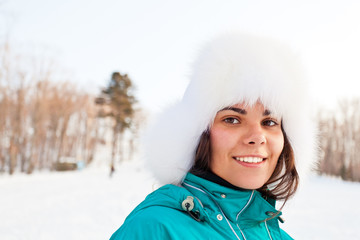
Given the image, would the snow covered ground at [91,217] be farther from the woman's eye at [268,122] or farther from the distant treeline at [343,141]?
the distant treeline at [343,141]

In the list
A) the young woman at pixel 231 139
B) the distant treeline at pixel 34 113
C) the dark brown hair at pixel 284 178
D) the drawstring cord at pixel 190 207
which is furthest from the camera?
the distant treeline at pixel 34 113

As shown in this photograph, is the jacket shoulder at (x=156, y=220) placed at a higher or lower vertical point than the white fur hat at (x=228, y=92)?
lower

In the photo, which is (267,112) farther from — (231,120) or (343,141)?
(343,141)

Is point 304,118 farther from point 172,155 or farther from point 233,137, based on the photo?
point 172,155

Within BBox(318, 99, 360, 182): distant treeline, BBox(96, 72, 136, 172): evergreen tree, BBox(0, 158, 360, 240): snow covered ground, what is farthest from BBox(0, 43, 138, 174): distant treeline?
BBox(318, 99, 360, 182): distant treeline

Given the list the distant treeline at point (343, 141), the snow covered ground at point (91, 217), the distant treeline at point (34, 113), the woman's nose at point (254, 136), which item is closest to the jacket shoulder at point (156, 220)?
the woman's nose at point (254, 136)

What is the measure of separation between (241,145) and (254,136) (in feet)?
0.23

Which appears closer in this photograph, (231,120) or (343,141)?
(231,120)

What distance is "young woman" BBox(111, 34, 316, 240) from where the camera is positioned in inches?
50.2

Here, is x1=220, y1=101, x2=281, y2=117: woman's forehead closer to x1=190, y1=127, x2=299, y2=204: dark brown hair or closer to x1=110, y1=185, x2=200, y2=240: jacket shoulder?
x1=190, y1=127, x2=299, y2=204: dark brown hair

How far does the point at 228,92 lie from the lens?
4.67ft

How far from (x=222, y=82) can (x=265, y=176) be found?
0.48 metres

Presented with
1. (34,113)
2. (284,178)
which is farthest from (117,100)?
(284,178)

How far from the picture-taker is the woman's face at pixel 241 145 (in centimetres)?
135
